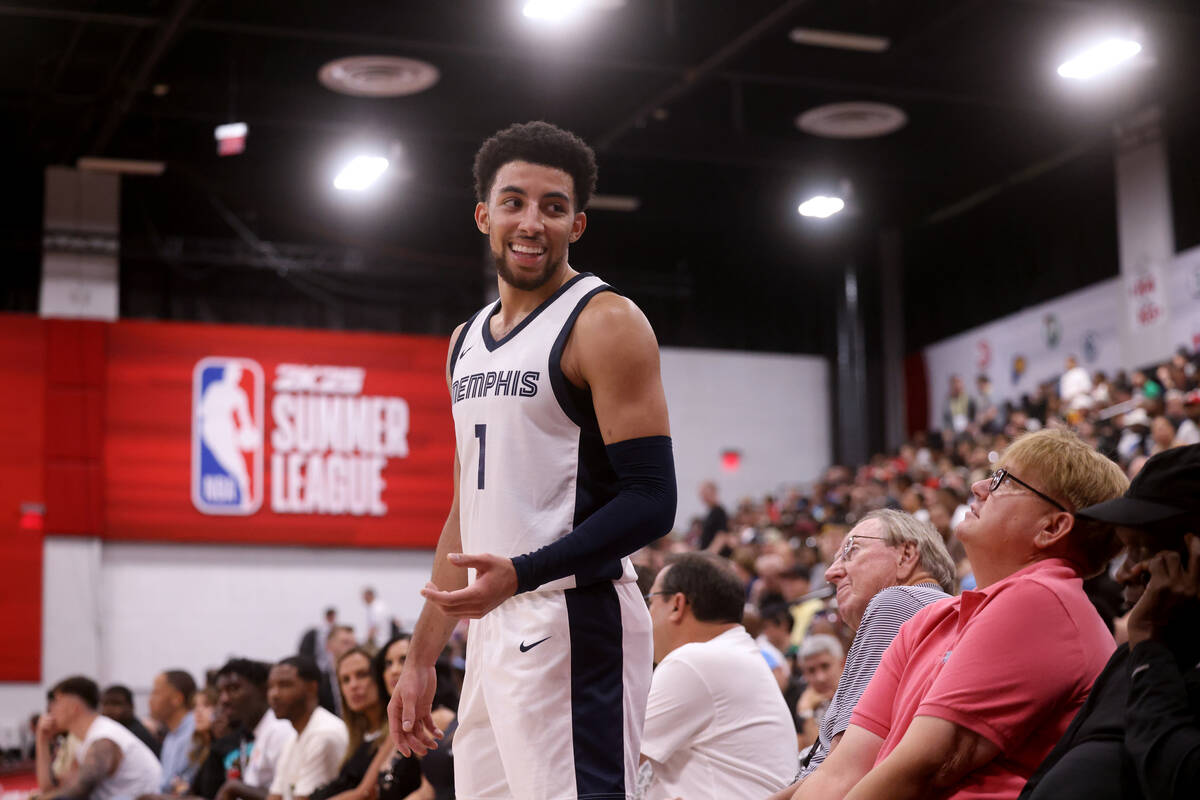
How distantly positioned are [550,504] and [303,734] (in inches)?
153

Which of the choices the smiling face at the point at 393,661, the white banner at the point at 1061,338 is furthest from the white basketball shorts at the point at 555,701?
the white banner at the point at 1061,338

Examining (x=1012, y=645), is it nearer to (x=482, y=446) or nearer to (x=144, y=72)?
(x=482, y=446)

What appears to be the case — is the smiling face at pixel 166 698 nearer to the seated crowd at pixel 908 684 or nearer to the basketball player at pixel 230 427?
the seated crowd at pixel 908 684

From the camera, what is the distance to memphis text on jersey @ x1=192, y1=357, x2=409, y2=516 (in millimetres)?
16797

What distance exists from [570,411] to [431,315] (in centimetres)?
1632

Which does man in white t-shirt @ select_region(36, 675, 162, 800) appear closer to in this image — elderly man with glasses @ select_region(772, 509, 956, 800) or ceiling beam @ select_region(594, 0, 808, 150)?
elderly man with glasses @ select_region(772, 509, 956, 800)

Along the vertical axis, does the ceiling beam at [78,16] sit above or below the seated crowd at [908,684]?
above

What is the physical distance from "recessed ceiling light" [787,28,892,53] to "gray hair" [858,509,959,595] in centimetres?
1002

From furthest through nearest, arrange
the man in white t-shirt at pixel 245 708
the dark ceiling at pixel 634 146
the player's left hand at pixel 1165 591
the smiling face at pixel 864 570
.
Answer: the dark ceiling at pixel 634 146 → the man in white t-shirt at pixel 245 708 → the smiling face at pixel 864 570 → the player's left hand at pixel 1165 591

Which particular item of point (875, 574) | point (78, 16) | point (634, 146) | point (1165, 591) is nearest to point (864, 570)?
point (875, 574)

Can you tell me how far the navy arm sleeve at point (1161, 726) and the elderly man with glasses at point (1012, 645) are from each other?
0.39 m

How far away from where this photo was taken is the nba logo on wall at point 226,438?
1675 centimetres

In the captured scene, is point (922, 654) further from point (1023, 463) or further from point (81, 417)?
point (81, 417)

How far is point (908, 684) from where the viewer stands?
2.59 m
